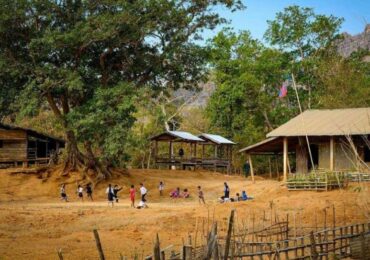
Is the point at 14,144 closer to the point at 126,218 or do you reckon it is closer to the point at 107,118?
the point at 107,118

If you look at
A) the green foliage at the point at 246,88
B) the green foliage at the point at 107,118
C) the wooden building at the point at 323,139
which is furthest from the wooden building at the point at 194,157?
the green foliage at the point at 107,118

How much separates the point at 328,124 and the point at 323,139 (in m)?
1.07

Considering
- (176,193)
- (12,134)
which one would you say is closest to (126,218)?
(176,193)

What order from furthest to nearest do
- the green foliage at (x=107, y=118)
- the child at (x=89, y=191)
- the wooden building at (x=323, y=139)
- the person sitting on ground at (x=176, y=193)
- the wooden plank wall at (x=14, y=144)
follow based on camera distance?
the wooden plank wall at (x=14, y=144), the person sitting on ground at (x=176, y=193), the green foliage at (x=107, y=118), the child at (x=89, y=191), the wooden building at (x=323, y=139)

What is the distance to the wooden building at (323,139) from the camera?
27109mm

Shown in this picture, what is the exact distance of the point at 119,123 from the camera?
29.4 metres

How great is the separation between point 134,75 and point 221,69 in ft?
51.8

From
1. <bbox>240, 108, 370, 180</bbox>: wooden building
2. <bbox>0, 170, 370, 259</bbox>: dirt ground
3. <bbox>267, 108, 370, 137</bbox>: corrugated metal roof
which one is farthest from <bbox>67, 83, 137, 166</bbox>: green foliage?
<bbox>267, 108, 370, 137</bbox>: corrugated metal roof

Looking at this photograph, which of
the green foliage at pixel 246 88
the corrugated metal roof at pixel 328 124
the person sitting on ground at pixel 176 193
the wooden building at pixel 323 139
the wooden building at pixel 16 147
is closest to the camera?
the corrugated metal roof at pixel 328 124

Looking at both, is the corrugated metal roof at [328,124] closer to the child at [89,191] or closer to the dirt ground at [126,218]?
the dirt ground at [126,218]

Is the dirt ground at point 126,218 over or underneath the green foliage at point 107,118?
underneath

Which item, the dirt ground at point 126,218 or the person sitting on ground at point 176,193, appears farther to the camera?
the person sitting on ground at point 176,193

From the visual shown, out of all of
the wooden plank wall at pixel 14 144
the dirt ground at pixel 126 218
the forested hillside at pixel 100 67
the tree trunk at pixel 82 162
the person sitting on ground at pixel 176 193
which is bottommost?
the dirt ground at pixel 126 218

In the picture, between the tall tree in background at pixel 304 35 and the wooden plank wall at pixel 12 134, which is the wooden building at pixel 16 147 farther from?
the tall tree in background at pixel 304 35
